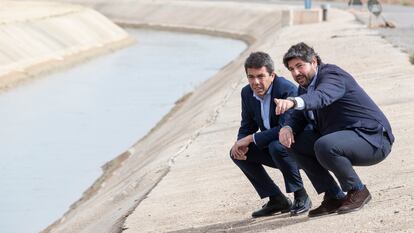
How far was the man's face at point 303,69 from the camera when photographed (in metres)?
8.60

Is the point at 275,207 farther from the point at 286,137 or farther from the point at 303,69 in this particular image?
the point at 303,69

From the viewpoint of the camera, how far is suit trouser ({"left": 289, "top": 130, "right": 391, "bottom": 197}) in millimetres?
8602

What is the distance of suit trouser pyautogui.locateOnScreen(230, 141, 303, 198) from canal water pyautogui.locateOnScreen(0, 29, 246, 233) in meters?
6.16

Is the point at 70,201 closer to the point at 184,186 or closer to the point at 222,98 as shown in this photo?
the point at 184,186

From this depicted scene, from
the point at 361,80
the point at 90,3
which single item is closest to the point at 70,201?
the point at 361,80

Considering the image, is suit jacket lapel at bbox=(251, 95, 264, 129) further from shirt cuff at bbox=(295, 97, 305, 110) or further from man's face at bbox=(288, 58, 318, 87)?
shirt cuff at bbox=(295, 97, 305, 110)

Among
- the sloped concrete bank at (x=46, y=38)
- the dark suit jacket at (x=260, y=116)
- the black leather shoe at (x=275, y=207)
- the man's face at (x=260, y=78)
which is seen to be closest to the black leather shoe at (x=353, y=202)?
the dark suit jacket at (x=260, y=116)

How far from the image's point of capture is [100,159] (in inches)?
842

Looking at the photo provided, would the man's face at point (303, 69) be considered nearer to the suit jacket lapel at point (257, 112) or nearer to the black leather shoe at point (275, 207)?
the suit jacket lapel at point (257, 112)

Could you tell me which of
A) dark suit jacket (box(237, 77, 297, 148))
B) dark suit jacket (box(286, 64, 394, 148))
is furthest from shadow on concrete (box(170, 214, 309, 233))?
dark suit jacket (box(286, 64, 394, 148))

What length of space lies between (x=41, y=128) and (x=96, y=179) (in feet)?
22.6

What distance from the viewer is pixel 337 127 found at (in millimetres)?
8773

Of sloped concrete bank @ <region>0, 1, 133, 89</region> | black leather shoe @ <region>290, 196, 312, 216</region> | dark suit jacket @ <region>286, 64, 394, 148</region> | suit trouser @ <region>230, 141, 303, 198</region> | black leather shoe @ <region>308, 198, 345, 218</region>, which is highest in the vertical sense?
dark suit jacket @ <region>286, 64, 394, 148</region>

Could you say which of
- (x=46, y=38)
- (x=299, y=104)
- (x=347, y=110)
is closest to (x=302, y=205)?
(x=347, y=110)
